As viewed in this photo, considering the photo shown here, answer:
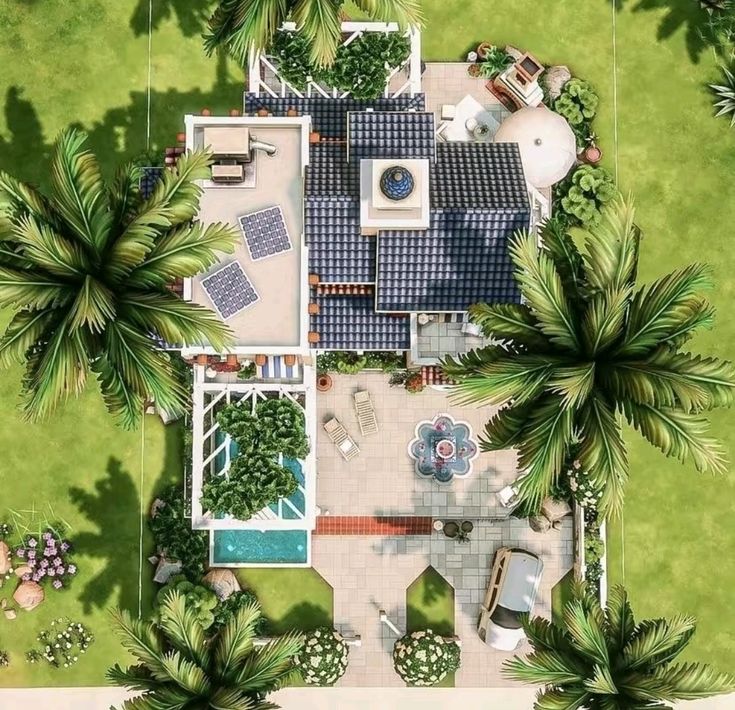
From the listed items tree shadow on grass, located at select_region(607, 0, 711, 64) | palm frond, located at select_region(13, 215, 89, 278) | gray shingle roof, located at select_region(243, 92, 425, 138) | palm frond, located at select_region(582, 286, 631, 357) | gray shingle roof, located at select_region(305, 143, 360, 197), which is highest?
tree shadow on grass, located at select_region(607, 0, 711, 64)

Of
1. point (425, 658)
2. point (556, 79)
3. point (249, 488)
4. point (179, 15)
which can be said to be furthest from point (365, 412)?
point (179, 15)

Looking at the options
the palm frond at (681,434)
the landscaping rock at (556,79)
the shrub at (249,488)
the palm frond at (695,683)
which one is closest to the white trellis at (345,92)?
the landscaping rock at (556,79)

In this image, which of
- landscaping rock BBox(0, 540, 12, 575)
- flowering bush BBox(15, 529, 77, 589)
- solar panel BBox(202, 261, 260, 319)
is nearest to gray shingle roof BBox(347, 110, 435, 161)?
solar panel BBox(202, 261, 260, 319)

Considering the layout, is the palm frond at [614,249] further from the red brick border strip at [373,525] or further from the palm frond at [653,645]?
the red brick border strip at [373,525]

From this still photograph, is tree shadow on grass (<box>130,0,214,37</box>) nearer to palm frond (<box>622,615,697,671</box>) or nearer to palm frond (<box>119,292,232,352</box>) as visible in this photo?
palm frond (<box>119,292,232,352</box>)

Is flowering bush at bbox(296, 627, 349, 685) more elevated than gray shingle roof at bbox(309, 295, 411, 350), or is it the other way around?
gray shingle roof at bbox(309, 295, 411, 350)

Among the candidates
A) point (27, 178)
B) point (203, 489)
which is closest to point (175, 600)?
point (203, 489)

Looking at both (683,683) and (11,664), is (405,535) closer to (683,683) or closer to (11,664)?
(683,683)
